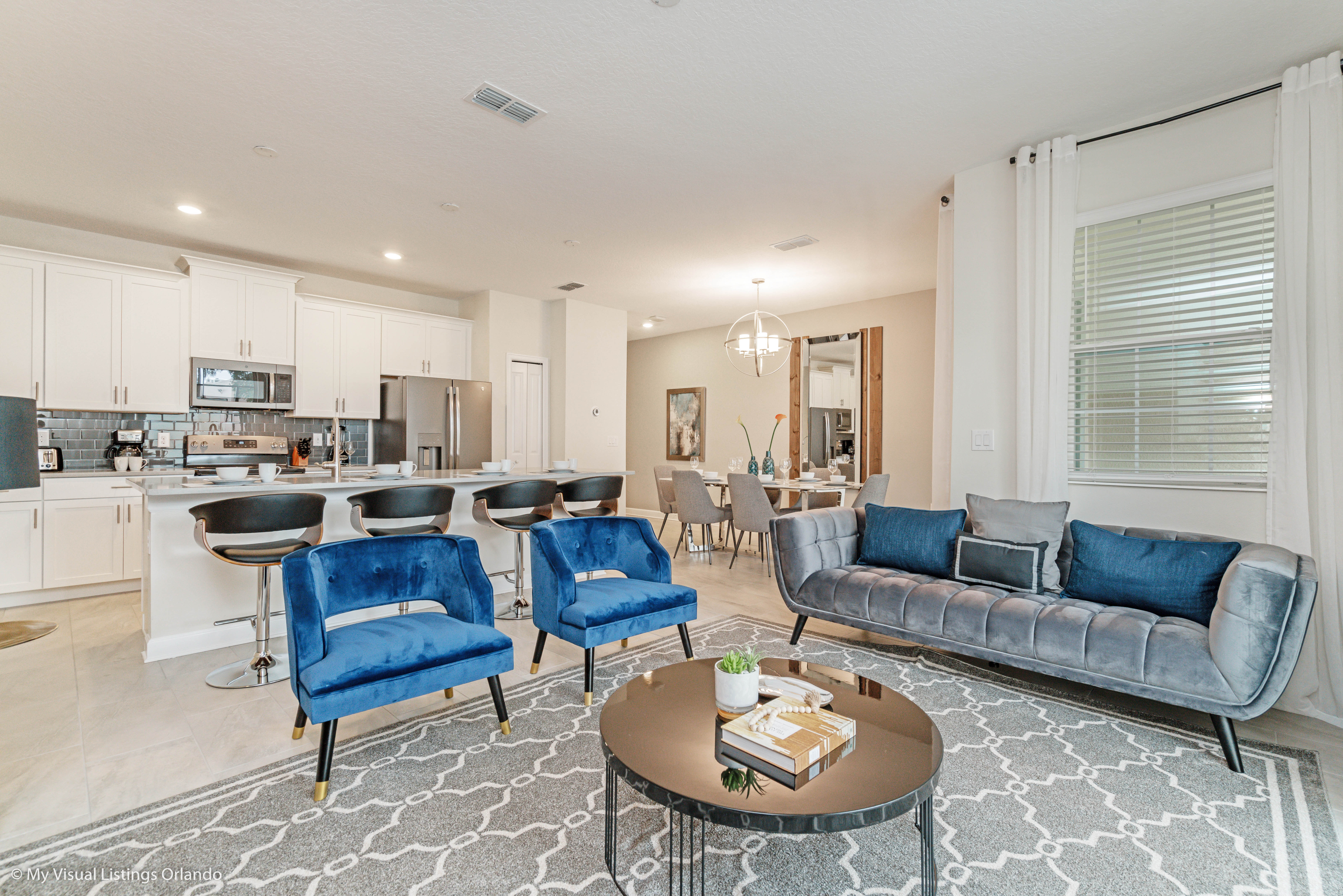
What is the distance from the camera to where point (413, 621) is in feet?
7.98

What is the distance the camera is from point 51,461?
15.2 feet

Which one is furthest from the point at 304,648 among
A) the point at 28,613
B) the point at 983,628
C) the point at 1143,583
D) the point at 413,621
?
the point at 28,613

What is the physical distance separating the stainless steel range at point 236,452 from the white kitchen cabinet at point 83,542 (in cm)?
64

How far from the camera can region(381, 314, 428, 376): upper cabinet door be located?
6328 millimetres

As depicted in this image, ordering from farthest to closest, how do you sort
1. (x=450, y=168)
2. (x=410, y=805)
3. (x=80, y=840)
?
(x=450, y=168) → (x=410, y=805) → (x=80, y=840)

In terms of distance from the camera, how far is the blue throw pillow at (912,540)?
3.28m

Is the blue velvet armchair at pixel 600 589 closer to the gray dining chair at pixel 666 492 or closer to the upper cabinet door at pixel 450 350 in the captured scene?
the gray dining chair at pixel 666 492

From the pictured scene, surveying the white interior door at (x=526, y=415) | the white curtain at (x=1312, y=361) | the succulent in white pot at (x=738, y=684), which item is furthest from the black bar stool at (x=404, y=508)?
the white curtain at (x=1312, y=361)

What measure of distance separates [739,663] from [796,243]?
414 centimetres

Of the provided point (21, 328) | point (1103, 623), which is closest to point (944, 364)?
point (1103, 623)

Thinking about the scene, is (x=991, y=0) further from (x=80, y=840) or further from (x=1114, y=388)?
(x=80, y=840)

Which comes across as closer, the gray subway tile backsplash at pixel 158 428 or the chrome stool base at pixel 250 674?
the chrome stool base at pixel 250 674

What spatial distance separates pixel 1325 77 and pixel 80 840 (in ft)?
17.2

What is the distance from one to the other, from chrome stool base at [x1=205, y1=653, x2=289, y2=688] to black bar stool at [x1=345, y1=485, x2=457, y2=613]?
24.9 inches
